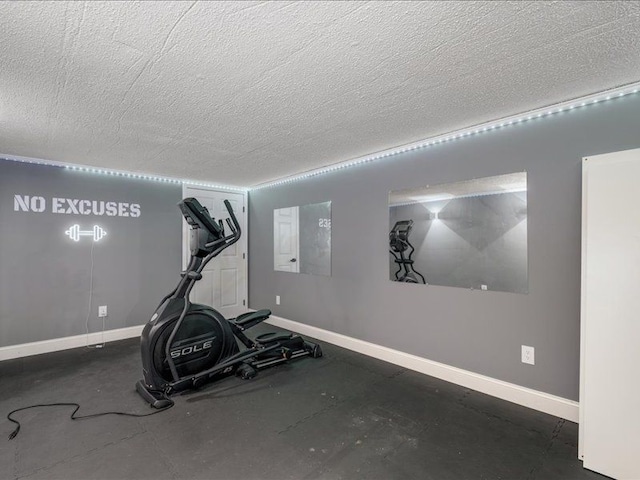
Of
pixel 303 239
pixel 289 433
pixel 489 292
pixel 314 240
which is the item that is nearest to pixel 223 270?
pixel 303 239

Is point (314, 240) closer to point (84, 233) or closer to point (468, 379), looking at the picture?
point (468, 379)

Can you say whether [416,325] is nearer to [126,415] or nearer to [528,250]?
[528,250]

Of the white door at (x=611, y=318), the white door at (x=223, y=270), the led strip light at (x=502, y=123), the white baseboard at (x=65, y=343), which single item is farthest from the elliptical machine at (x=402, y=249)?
the white baseboard at (x=65, y=343)

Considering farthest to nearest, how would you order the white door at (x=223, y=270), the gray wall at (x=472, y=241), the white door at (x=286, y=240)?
the white door at (x=223, y=270) → the white door at (x=286, y=240) → the gray wall at (x=472, y=241)

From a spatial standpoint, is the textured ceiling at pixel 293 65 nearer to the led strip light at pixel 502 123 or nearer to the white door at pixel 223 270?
the led strip light at pixel 502 123

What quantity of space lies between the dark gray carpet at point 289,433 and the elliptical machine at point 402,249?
3.22 feet

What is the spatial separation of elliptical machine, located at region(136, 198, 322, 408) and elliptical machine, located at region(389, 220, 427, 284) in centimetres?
152

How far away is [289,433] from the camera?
6.70ft

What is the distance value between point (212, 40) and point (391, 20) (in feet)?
2.75

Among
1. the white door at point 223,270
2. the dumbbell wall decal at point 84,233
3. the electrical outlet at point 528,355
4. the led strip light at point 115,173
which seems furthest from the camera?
the white door at point 223,270

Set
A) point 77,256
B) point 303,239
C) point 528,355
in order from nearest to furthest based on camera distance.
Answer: point 528,355 < point 77,256 < point 303,239

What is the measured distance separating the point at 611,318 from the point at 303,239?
131 inches

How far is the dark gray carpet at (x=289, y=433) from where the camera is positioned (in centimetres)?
171

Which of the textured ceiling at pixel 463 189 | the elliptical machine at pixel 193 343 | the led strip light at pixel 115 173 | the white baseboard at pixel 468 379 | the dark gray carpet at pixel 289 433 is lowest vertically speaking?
the dark gray carpet at pixel 289 433
